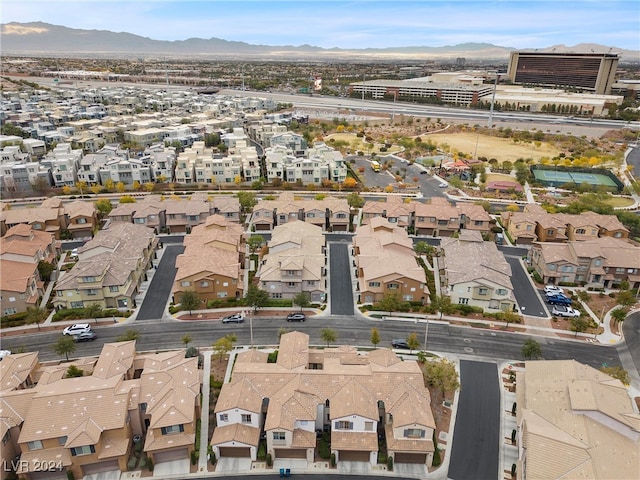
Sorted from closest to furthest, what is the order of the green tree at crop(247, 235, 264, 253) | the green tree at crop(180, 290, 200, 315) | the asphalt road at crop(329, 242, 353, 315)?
the green tree at crop(180, 290, 200, 315) → the asphalt road at crop(329, 242, 353, 315) → the green tree at crop(247, 235, 264, 253)

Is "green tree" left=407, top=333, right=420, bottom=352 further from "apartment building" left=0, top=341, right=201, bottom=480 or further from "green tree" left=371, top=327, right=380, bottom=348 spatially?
"apartment building" left=0, top=341, right=201, bottom=480

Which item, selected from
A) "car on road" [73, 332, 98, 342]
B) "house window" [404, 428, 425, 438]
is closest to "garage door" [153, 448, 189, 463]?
"house window" [404, 428, 425, 438]

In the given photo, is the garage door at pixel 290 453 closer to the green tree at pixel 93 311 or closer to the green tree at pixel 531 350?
the green tree at pixel 531 350

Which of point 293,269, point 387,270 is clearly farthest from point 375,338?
point 293,269

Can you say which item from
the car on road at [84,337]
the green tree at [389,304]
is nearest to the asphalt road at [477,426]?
the green tree at [389,304]

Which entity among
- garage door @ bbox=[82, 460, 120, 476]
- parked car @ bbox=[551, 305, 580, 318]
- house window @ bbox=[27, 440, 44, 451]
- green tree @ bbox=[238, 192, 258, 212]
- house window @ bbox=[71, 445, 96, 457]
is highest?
green tree @ bbox=[238, 192, 258, 212]

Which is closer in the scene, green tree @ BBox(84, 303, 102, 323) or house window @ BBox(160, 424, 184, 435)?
house window @ BBox(160, 424, 184, 435)

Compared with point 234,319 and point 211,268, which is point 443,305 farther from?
point 211,268
